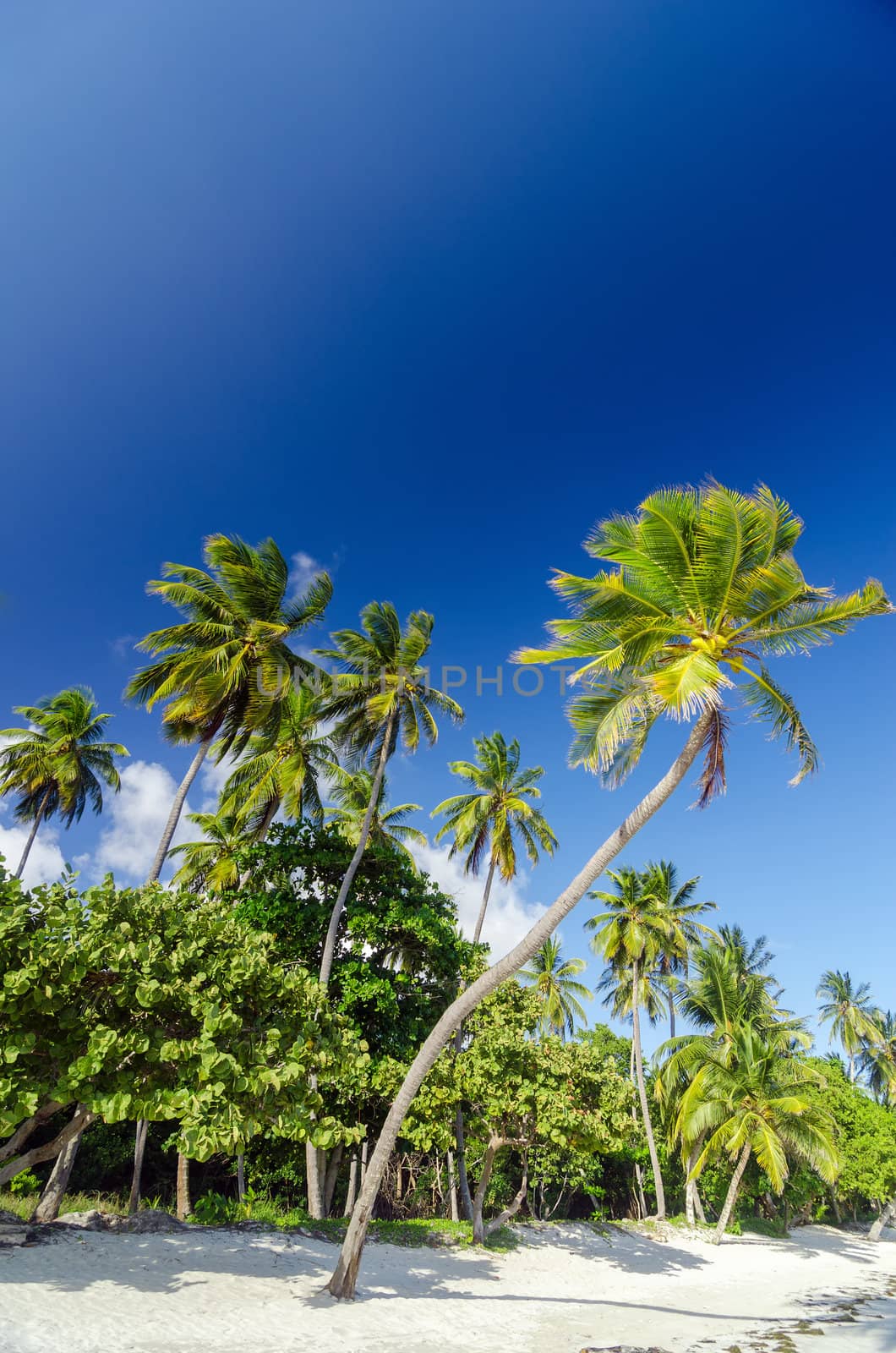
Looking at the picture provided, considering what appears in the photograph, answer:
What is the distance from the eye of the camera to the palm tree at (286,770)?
64.1ft

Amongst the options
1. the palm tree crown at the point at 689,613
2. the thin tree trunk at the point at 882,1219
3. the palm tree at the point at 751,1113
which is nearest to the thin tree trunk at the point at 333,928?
the palm tree crown at the point at 689,613

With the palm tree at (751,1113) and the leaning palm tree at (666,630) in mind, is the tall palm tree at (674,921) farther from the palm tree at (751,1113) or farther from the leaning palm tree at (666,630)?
the leaning palm tree at (666,630)

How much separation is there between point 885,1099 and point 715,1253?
38064 millimetres

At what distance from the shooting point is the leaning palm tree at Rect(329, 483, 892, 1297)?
32.4ft

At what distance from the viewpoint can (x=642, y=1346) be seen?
31.2ft

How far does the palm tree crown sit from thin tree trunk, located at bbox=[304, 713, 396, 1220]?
28.7 ft

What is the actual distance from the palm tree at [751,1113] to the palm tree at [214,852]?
1765 cm

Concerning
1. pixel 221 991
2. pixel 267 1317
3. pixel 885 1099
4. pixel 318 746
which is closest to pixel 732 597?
pixel 221 991

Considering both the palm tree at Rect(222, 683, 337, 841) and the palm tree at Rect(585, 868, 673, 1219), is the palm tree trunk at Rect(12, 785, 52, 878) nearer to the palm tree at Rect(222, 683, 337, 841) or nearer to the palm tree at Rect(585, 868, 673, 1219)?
the palm tree at Rect(222, 683, 337, 841)

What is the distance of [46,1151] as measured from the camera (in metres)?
9.41

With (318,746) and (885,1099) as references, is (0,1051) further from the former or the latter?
(885,1099)

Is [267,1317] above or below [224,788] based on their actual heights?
below

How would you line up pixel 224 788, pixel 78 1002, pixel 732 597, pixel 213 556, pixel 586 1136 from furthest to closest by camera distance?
pixel 224 788 < pixel 213 556 < pixel 586 1136 < pixel 732 597 < pixel 78 1002

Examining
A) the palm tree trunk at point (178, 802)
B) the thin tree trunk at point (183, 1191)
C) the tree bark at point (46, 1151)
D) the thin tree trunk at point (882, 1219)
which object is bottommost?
the thin tree trunk at point (882, 1219)
